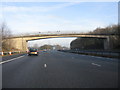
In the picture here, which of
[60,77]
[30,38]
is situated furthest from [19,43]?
[60,77]

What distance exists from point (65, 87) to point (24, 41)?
68.0 m

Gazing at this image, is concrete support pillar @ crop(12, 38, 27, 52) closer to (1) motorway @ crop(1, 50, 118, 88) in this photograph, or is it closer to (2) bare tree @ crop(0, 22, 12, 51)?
(2) bare tree @ crop(0, 22, 12, 51)

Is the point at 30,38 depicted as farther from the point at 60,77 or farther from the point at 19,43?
the point at 60,77

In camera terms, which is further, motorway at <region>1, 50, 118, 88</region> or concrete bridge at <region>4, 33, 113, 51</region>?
concrete bridge at <region>4, 33, 113, 51</region>

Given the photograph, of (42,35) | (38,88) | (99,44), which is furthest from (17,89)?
(99,44)

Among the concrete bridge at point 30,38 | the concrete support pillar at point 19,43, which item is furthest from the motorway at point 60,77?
the concrete support pillar at point 19,43

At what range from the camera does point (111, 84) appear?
7.48m

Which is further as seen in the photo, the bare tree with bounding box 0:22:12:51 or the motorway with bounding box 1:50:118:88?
the bare tree with bounding box 0:22:12:51

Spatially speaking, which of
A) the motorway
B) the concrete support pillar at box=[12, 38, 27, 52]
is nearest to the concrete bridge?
the concrete support pillar at box=[12, 38, 27, 52]

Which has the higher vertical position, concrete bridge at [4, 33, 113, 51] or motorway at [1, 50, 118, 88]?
concrete bridge at [4, 33, 113, 51]

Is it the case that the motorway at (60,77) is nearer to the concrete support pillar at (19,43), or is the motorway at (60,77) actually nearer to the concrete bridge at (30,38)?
the concrete bridge at (30,38)

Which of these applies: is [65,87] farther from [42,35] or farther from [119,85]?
[42,35]

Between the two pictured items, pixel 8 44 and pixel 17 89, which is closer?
pixel 17 89

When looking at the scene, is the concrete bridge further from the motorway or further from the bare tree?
the motorway
